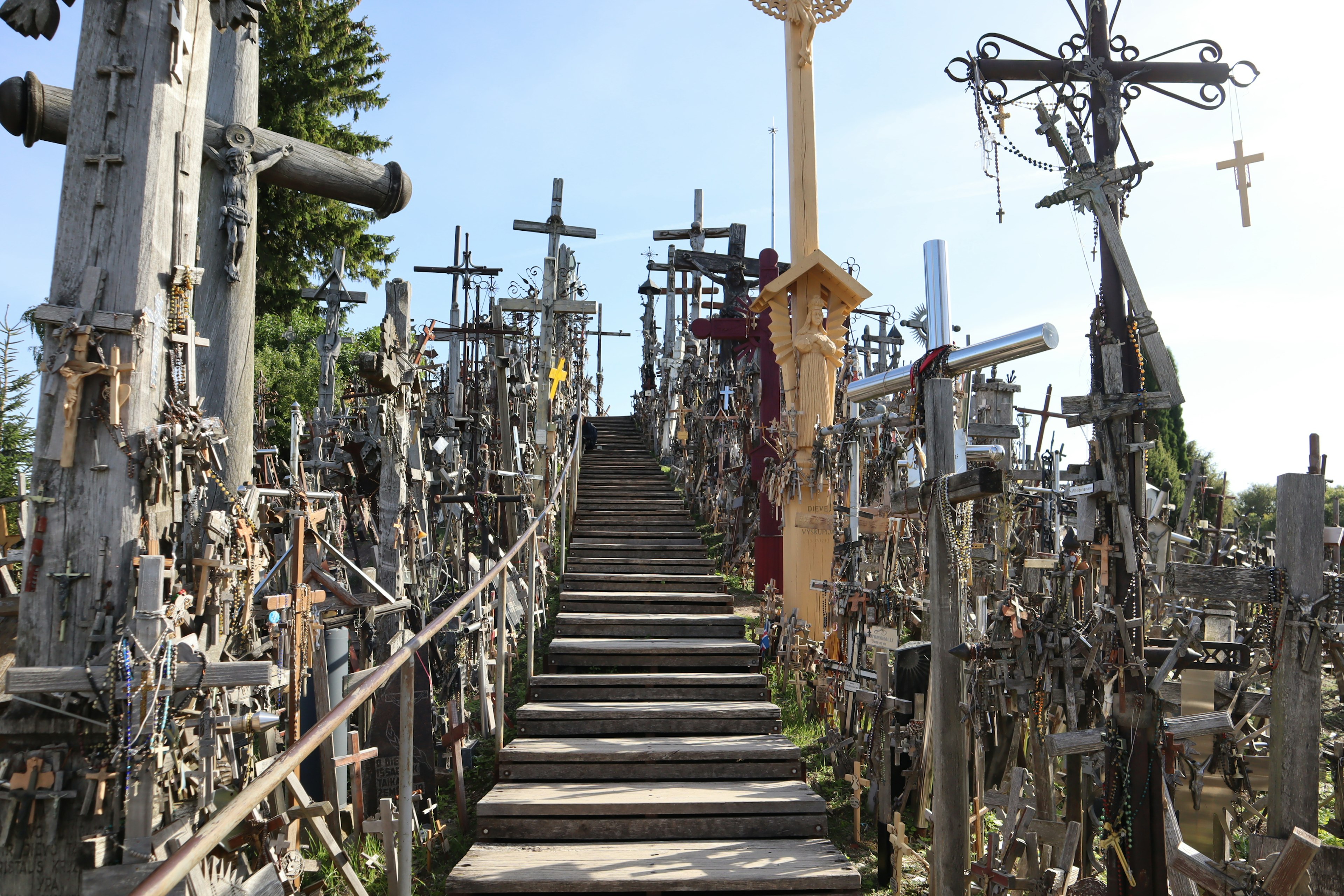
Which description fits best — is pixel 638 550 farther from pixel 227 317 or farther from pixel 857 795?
pixel 227 317

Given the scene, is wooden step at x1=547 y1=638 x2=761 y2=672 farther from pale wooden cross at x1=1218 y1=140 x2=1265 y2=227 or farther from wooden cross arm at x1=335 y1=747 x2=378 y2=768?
pale wooden cross at x1=1218 y1=140 x2=1265 y2=227

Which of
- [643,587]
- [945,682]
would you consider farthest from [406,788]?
[643,587]

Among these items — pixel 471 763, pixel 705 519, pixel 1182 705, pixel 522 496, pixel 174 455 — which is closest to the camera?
pixel 174 455

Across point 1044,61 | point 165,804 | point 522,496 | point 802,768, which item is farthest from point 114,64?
point 522,496

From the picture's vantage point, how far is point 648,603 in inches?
381

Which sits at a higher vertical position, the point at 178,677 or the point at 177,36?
the point at 177,36

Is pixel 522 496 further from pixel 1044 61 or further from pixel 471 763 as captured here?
pixel 1044 61

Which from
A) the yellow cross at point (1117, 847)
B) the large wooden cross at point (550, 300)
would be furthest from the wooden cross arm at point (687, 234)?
the yellow cross at point (1117, 847)

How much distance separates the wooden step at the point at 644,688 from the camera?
7.61m

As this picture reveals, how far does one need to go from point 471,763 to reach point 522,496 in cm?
374

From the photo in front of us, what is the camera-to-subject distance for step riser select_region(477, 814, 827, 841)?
565cm

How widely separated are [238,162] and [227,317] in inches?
36.3

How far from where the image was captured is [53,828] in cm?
341

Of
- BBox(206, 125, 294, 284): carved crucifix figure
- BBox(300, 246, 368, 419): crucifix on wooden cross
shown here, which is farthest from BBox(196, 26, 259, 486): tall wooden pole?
BBox(300, 246, 368, 419): crucifix on wooden cross
